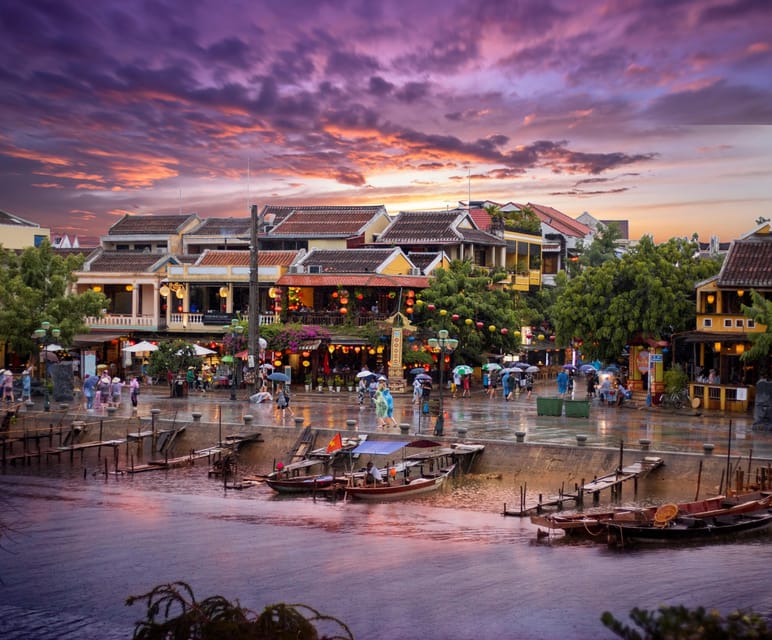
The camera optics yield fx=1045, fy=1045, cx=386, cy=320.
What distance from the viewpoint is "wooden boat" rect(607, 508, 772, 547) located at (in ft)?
90.9

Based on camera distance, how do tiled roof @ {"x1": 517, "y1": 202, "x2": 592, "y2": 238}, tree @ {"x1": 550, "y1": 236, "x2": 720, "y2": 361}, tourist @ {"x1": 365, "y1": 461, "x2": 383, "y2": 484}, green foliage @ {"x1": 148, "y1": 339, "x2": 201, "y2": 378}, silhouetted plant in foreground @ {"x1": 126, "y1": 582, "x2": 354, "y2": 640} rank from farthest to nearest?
tiled roof @ {"x1": 517, "y1": 202, "x2": 592, "y2": 238}, green foliage @ {"x1": 148, "y1": 339, "x2": 201, "y2": 378}, tree @ {"x1": 550, "y1": 236, "x2": 720, "y2": 361}, tourist @ {"x1": 365, "y1": 461, "x2": 383, "y2": 484}, silhouetted plant in foreground @ {"x1": 126, "y1": 582, "x2": 354, "y2": 640}

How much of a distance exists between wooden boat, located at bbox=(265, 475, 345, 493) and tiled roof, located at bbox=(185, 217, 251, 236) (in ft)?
141

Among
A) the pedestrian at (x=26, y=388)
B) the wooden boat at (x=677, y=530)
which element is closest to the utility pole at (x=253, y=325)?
the pedestrian at (x=26, y=388)

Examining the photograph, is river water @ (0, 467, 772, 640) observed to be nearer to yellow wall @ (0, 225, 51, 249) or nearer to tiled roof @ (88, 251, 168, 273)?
tiled roof @ (88, 251, 168, 273)

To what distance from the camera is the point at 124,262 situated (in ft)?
229

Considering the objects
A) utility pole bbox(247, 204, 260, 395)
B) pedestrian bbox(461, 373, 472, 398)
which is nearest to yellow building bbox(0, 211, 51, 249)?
utility pole bbox(247, 204, 260, 395)

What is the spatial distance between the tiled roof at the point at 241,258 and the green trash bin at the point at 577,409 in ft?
84.0

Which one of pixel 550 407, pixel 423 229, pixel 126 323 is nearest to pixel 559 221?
pixel 423 229

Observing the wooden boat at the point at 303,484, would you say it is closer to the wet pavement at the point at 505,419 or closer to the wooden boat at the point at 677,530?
the wet pavement at the point at 505,419

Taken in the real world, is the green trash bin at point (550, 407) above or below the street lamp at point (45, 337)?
below

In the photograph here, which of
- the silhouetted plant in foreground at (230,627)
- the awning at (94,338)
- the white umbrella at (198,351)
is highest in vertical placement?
the awning at (94,338)

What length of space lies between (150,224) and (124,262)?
10.3 m

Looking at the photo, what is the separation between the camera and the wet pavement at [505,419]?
125 feet

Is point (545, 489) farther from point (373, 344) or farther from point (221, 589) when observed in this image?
point (373, 344)
